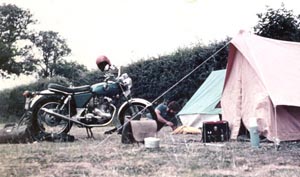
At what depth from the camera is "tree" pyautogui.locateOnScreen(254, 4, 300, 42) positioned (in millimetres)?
6859

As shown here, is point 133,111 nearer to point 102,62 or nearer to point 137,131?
point 102,62

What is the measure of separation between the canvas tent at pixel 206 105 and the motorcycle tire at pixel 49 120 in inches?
78.4

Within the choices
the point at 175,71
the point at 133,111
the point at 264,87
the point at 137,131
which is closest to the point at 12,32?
the point at 137,131

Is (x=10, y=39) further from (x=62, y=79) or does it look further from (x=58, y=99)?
(x=62, y=79)

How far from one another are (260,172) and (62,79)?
18.4ft

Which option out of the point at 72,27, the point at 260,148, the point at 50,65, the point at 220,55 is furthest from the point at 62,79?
the point at 72,27

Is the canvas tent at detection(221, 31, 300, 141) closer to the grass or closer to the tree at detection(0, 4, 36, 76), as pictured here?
the grass

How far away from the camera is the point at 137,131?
150 inches

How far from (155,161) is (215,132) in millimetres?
1579

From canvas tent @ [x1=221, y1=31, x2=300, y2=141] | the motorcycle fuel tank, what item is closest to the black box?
canvas tent @ [x1=221, y1=31, x2=300, y2=141]

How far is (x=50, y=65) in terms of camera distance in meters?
6.03

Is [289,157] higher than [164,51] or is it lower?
lower

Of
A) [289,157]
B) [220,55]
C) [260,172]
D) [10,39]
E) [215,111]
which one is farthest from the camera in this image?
[220,55]

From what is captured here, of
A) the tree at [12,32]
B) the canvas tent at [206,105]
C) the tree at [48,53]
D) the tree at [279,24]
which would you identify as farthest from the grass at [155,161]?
the tree at [279,24]
